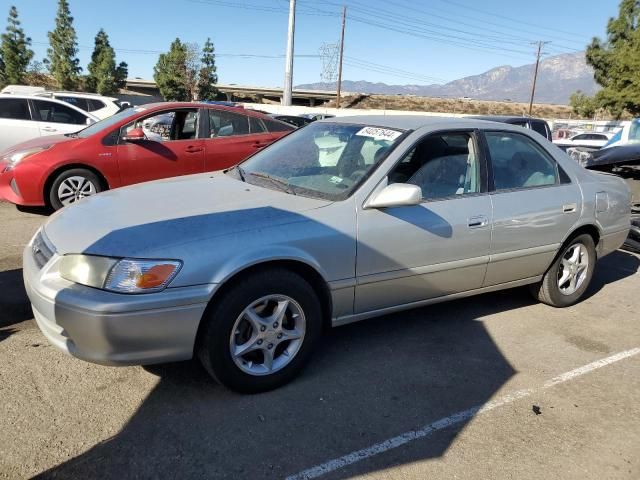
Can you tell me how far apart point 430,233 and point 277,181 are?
1105mm

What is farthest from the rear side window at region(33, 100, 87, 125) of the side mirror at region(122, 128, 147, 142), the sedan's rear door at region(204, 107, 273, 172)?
the sedan's rear door at region(204, 107, 273, 172)

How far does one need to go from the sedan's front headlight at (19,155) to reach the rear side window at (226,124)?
2112 mm

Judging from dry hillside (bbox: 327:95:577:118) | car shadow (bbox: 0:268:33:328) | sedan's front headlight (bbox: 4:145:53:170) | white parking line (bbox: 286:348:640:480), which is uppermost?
dry hillside (bbox: 327:95:577:118)

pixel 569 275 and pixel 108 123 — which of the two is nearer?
pixel 569 275

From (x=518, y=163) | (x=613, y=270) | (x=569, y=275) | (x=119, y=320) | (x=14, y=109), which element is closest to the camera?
(x=119, y=320)

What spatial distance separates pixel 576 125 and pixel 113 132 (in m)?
31.4

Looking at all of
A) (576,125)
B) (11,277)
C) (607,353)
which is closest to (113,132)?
(11,277)

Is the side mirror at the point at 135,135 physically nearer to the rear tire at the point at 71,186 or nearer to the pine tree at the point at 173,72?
the rear tire at the point at 71,186

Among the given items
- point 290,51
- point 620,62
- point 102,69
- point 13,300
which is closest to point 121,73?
point 102,69

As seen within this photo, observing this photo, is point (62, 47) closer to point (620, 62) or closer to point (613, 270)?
point (620, 62)

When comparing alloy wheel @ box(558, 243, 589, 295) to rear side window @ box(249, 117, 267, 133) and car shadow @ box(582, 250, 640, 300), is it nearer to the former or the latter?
car shadow @ box(582, 250, 640, 300)

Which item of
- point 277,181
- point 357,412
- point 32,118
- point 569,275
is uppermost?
point 32,118

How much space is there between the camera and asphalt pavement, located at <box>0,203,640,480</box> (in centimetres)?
245

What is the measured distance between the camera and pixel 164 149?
6.84 metres
